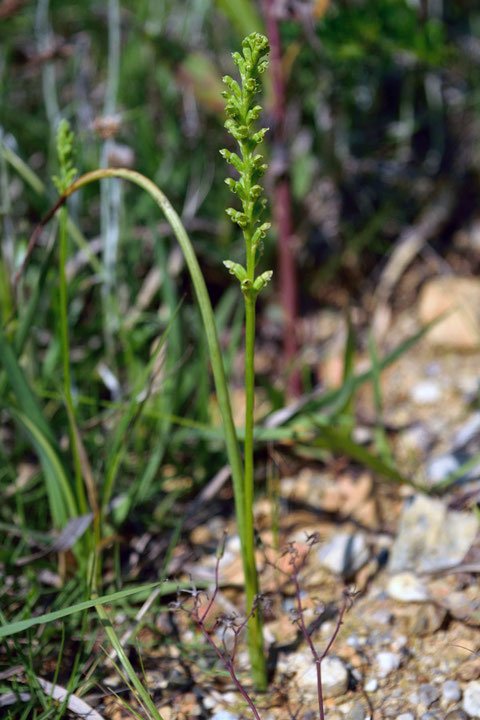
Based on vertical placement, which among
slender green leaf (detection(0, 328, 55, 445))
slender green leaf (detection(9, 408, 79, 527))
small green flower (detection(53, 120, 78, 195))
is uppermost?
small green flower (detection(53, 120, 78, 195))

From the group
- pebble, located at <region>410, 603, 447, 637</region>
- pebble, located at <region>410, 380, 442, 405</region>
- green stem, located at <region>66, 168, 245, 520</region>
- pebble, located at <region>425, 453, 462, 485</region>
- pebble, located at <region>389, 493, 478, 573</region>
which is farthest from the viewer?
pebble, located at <region>410, 380, 442, 405</region>

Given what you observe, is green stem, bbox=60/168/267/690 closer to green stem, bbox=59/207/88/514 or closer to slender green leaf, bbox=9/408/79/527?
green stem, bbox=59/207/88/514

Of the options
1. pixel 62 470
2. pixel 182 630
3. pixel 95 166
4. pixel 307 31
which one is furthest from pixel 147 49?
pixel 182 630

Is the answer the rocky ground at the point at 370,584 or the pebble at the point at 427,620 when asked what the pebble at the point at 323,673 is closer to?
the rocky ground at the point at 370,584

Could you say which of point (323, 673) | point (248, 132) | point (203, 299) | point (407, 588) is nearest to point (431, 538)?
point (407, 588)

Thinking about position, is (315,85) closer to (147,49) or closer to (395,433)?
(147,49)

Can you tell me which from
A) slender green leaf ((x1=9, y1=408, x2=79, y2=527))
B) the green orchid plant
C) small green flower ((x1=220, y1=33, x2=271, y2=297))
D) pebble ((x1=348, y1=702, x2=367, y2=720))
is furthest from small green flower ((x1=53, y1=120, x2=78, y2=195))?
pebble ((x1=348, y1=702, x2=367, y2=720))
